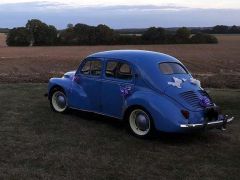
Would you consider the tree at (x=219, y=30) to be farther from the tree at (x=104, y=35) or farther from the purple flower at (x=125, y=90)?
the purple flower at (x=125, y=90)

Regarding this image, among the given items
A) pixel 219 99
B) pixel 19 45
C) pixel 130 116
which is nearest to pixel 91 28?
pixel 19 45

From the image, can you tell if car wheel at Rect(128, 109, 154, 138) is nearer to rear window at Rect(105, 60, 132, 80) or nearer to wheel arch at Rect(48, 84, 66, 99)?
rear window at Rect(105, 60, 132, 80)

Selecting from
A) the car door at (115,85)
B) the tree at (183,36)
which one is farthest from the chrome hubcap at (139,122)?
the tree at (183,36)

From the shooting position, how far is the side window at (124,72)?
9539 millimetres

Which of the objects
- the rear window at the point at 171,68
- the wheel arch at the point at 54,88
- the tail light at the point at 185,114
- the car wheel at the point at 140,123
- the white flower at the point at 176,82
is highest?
the rear window at the point at 171,68

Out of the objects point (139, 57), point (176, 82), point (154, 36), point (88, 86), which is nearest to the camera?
point (176, 82)

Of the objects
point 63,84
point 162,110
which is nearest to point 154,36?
point 63,84

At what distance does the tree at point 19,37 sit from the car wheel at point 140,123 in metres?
41.6

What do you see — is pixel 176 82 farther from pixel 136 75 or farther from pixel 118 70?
pixel 118 70

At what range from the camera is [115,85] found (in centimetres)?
965

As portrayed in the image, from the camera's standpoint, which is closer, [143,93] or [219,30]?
[143,93]

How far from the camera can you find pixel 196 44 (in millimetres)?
51062

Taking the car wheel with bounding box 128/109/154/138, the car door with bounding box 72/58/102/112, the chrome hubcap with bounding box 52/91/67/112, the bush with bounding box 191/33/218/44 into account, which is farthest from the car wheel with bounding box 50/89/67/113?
the bush with bounding box 191/33/218/44

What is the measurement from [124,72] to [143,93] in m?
0.75
